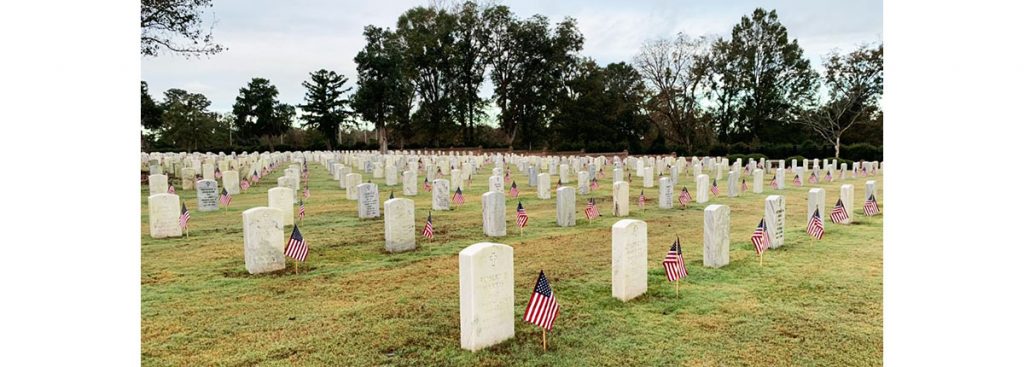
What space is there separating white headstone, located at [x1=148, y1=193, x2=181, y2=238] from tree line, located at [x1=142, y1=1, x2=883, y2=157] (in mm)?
29313

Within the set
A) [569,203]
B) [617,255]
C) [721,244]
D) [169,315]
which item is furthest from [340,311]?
[569,203]

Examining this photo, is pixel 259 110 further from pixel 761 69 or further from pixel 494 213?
pixel 494 213

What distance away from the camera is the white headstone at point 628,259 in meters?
5.43

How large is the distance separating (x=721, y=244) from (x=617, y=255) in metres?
1.88

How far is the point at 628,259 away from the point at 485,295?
1.75 metres

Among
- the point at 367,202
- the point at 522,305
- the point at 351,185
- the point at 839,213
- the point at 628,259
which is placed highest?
the point at 351,185

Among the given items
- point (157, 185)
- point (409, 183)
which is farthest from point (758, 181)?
point (157, 185)

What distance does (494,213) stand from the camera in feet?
29.1

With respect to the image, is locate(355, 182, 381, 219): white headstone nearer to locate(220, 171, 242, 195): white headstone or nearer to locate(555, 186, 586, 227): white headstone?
locate(555, 186, 586, 227): white headstone

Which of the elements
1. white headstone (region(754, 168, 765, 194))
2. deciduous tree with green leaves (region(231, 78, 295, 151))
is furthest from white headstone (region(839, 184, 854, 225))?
deciduous tree with green leaves (region(231, 78, 295, 151))

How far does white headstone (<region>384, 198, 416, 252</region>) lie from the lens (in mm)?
7648

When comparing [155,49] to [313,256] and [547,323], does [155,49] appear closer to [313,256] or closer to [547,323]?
[313,256]

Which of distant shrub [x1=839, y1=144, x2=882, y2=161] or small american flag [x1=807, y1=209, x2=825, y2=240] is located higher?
distant shrub [x1=839, y1=144, x2=882, y2=161]

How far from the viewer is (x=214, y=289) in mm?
5879
